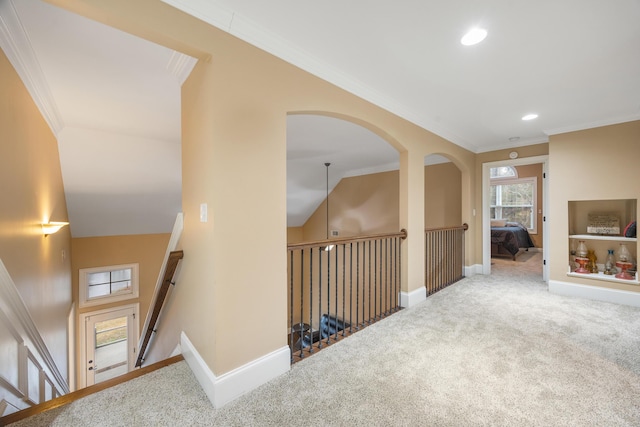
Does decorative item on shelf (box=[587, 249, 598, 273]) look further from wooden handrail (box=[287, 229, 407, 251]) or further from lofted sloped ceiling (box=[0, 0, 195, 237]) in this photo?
lofted sloped ceiling (box=[0, 0, 195, 237])

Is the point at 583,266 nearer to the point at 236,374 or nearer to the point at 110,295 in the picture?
the point at 236,374

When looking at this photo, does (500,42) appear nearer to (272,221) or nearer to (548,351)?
(272,221)

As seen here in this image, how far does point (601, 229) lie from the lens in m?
3.55

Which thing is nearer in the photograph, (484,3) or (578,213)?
(484,3)

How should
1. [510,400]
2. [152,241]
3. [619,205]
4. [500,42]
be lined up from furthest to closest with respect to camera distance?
[152,241] → [619,205] → [500,42] → [510,400]

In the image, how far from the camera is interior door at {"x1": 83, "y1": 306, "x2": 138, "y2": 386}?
201 inches

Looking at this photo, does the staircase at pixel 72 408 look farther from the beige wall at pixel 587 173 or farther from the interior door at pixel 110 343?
the beige wall at pixel 587 173

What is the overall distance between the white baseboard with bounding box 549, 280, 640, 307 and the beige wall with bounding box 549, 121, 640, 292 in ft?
0.20

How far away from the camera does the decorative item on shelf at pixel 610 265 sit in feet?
11.4

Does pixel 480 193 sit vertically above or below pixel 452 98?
below

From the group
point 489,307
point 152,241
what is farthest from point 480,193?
point 152,241

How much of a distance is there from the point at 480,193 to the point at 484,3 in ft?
12.5

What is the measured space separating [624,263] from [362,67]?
4118 mm

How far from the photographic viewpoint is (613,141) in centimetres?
332
